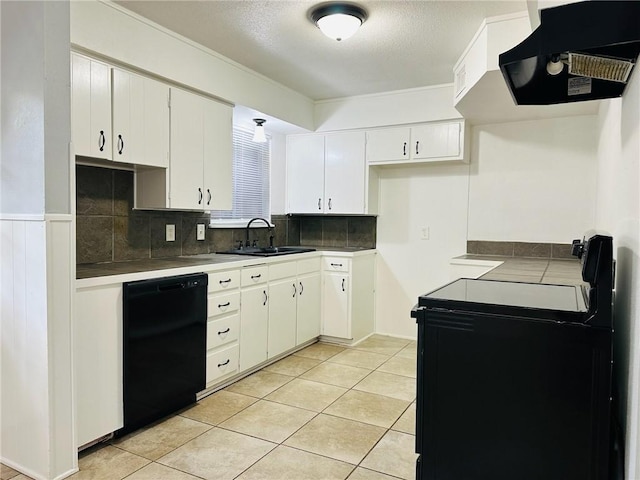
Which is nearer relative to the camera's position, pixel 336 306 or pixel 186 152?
pixel 186 152

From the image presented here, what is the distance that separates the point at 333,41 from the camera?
2984 mm

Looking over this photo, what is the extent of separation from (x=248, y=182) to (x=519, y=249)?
259 cm

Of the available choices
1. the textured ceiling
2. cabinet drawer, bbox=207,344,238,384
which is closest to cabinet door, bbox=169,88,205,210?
the textured ceiling

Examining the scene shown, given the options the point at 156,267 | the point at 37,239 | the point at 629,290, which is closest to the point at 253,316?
the point at 156,267

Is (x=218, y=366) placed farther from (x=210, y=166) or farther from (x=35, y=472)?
(x=210, y=166)

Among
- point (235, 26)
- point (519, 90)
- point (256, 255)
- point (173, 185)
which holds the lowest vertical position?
point (256, 255)

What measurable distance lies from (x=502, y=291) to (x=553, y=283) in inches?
19.2

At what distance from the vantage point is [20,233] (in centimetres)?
209

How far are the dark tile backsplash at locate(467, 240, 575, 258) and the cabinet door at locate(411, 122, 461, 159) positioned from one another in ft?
2.85

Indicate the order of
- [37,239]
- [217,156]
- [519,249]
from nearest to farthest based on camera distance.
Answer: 1. [37,239]
2. [217,156]
3. [519,249]

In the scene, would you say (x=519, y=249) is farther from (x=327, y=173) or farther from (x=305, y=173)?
(x=305, y=173)

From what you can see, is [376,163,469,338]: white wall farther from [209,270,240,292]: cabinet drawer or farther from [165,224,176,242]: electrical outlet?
[165,224,176,242]: electrical outlet

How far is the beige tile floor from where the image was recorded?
2139mm

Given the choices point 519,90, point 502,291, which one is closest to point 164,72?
point 519,90
